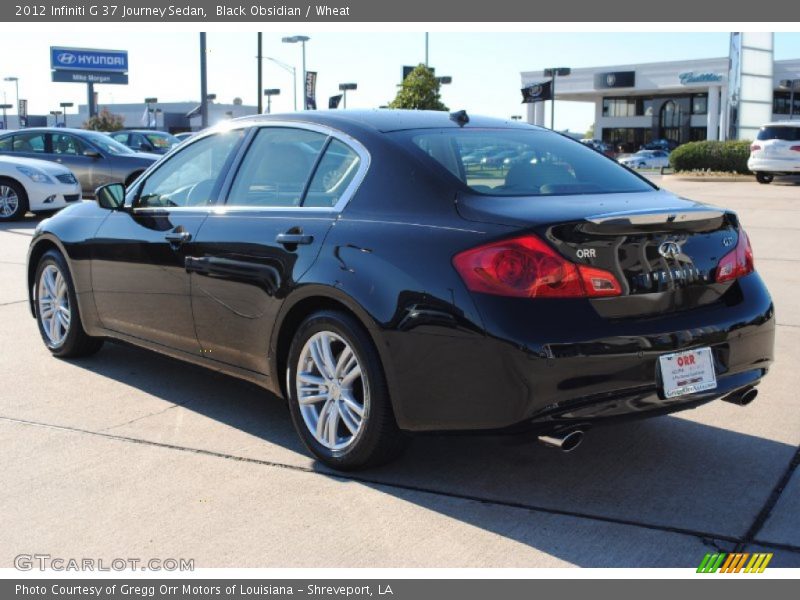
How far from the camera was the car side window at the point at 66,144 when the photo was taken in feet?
61.5

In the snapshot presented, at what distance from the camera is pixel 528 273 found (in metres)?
3.83

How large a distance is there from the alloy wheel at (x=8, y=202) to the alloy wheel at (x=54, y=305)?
33.5 feet

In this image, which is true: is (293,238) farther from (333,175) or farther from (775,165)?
(775,165)

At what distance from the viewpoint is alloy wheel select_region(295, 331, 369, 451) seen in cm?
439

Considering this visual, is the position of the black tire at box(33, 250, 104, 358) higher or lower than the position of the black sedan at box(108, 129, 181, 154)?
lower

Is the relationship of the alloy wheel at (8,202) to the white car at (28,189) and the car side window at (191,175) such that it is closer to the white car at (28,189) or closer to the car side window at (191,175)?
the white car at (28,189)

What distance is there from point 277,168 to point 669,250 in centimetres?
200

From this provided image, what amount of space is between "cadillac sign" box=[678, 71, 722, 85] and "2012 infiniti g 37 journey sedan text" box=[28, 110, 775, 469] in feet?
203

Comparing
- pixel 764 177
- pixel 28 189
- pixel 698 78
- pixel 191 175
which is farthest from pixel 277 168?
pixel 698 78

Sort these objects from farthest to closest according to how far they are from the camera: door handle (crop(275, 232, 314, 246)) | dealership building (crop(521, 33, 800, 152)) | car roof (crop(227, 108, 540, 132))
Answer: dealership building (crop(521, 33, 800, 152)) → car roof (crop(227, 108, 540, 132)) → door handle (crop(275, 232, 314, 246))

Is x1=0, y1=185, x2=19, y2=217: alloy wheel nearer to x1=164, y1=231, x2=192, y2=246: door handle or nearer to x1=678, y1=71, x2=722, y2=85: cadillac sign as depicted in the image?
x1=164, y1=231, x2=192, y2=246: door handle

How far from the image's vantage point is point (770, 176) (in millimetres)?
29344
